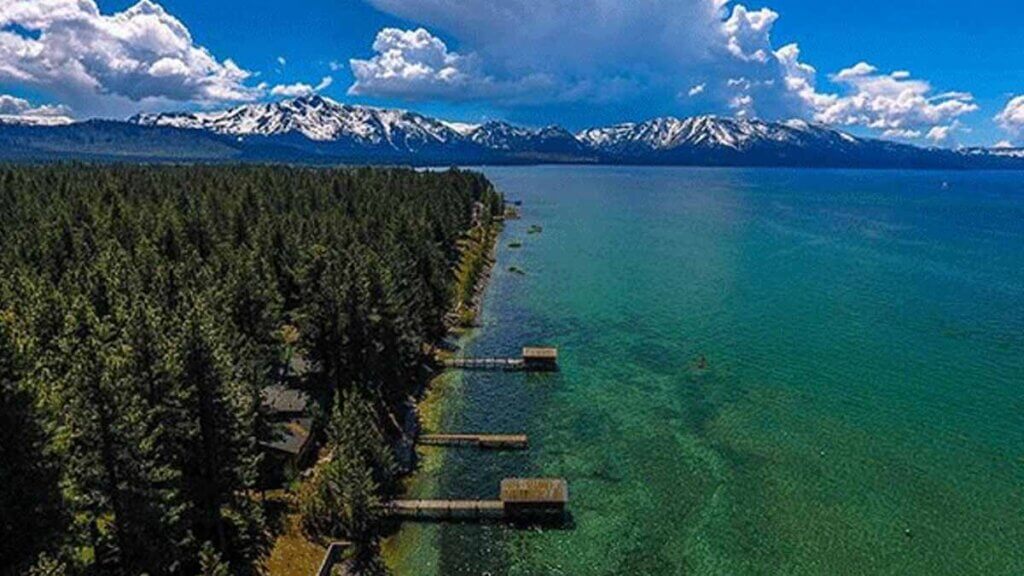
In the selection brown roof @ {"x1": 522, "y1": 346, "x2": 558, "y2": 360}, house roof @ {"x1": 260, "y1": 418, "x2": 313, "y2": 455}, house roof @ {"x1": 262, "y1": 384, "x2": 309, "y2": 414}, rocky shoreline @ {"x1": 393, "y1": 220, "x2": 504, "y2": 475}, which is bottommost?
rocky shoreline @ {"x1": 393, "y1": 220, "x2": 504, "y2": 475}

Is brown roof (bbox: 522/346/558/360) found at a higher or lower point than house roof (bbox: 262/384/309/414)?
lower

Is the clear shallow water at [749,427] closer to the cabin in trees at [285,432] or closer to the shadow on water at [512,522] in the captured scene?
the shadow on water at [512,522]

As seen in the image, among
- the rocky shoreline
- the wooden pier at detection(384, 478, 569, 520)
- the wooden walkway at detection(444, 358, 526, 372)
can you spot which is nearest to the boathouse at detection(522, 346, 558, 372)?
the wooden walkway at detection(444, 358, 526, 372)

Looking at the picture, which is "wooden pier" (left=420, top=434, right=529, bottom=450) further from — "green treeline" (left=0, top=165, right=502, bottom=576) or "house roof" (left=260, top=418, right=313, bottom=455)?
"house roof" (left=260, top=418, right=313, bottom=455)

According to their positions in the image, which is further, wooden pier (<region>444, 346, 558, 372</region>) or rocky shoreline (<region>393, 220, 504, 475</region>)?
wooden pier (<region>444, 346, 558, 372</region>)

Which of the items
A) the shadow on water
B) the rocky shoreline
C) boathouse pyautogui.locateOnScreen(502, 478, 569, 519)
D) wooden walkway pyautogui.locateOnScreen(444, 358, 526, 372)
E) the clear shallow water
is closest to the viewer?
the clear shallow water

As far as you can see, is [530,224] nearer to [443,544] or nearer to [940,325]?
[940,325]

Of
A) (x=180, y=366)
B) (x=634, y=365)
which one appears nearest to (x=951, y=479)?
(x=634, y=365)
